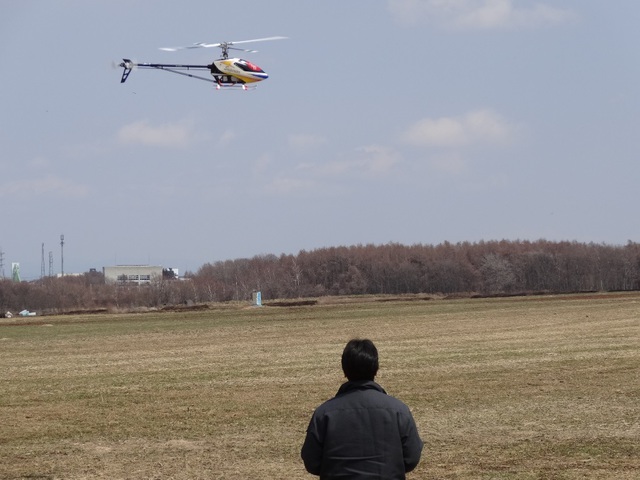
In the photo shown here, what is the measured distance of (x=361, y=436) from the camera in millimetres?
5906

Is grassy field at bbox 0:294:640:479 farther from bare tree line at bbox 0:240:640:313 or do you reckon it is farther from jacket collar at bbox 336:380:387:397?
bare tree line at bbox 0:240:640:313

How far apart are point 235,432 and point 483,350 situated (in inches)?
518

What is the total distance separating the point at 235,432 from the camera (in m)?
14.9

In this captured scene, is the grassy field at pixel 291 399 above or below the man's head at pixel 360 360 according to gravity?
below

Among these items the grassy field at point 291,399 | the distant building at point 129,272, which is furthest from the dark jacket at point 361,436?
the distant building at point 129,272

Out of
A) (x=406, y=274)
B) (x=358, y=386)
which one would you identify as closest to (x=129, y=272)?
(x=406, y=274)

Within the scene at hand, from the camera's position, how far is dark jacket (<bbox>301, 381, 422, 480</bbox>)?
5.91 metres

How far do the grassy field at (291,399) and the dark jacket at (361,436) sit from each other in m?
5.77

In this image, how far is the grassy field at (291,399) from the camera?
1245 centimetres

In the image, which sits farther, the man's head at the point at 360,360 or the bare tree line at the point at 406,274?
the bare tree line at the point at 406,274

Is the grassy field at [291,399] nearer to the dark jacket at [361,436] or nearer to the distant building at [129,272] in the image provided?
the dark jacket at [361,436]

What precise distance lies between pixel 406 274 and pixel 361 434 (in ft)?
449

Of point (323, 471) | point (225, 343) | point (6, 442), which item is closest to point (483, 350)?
point (225, 343)

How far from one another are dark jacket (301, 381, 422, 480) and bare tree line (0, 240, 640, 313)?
109 meters
